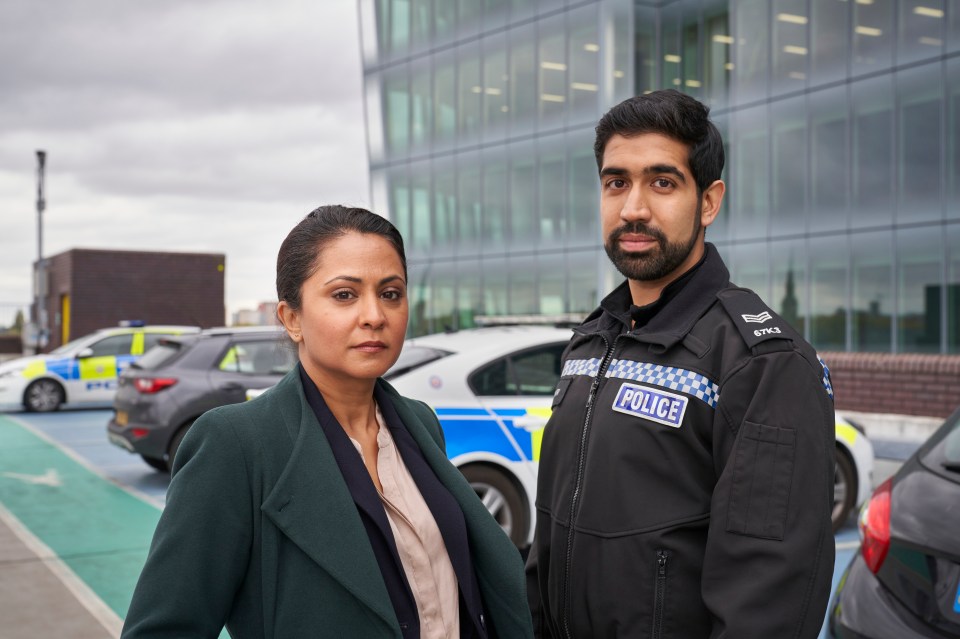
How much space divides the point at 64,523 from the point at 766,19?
1658 centimetres

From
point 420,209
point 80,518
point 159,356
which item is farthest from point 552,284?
point 80,518

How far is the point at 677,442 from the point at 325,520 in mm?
757

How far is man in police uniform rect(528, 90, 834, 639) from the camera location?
6.03 feet

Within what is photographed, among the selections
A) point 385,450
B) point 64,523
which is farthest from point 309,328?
point 64,523

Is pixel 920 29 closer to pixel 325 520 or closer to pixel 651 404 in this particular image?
pixel 651 404

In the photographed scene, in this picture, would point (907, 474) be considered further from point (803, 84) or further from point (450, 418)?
point (803, 84)

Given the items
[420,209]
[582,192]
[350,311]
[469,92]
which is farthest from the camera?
[420,209]

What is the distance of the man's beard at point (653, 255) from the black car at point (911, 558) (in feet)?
4.09

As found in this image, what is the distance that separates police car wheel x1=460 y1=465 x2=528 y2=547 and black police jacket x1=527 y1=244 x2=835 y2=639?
150 inches

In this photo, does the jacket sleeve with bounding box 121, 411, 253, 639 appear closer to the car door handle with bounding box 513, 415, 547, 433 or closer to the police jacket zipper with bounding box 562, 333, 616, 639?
the police jacket zipper with bounding box 562, 333, 616, 639

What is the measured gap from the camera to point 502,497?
6.30m

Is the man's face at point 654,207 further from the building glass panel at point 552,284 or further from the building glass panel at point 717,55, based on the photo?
the building glass panel at point 552,284

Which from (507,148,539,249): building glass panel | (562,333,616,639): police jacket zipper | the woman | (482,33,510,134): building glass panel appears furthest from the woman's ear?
(482,33,510,134): building glass panel

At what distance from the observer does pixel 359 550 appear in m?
1.75
